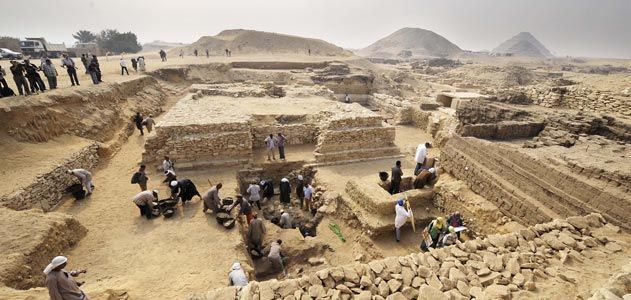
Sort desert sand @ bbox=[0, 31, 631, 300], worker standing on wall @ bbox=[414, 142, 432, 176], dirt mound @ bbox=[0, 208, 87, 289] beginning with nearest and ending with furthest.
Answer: desert sand @ bbox=[0, 31, 631, 300], dirt mound @ bbox=[0, 208, 87, 289], worker standing on wall @ bbox=[414, 142, 432, 176]

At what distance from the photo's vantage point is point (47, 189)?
8242 mm

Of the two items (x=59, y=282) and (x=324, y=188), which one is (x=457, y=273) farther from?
(x=324, y=188)

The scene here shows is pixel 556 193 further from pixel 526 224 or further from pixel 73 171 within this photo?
pixel 73 171

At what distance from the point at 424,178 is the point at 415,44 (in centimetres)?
13289

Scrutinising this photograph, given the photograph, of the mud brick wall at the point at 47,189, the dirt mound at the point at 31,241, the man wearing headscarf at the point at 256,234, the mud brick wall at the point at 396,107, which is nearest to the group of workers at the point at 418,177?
the man wearing headscarf at the point at 256,234

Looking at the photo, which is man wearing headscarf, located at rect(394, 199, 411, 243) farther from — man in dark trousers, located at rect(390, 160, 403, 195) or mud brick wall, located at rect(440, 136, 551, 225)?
mud brick wall, located at rect(440, 136, 551, 225)

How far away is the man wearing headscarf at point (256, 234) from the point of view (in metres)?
7.32

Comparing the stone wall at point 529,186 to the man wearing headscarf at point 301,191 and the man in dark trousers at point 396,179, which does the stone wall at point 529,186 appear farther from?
the man wearing headscarf at point 301,191

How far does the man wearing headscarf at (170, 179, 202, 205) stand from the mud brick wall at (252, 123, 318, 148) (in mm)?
5121

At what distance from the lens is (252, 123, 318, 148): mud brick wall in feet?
43.4

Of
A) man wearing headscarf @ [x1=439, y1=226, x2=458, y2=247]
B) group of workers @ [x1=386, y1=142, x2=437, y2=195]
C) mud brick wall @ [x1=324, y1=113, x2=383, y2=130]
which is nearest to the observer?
man wearing headscarf @ [x1=439, y1=226, x2=458, y2=247]

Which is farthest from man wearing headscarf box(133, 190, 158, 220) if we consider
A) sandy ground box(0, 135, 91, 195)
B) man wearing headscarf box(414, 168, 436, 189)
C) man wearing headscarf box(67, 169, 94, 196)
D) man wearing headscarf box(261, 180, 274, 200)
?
man wearing headscarf box(414, 168, 436, 189)

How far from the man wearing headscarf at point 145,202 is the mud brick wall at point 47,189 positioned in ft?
8.98

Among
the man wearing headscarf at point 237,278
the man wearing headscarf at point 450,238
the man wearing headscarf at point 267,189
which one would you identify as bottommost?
the man wearing headscarf at point 267,189
